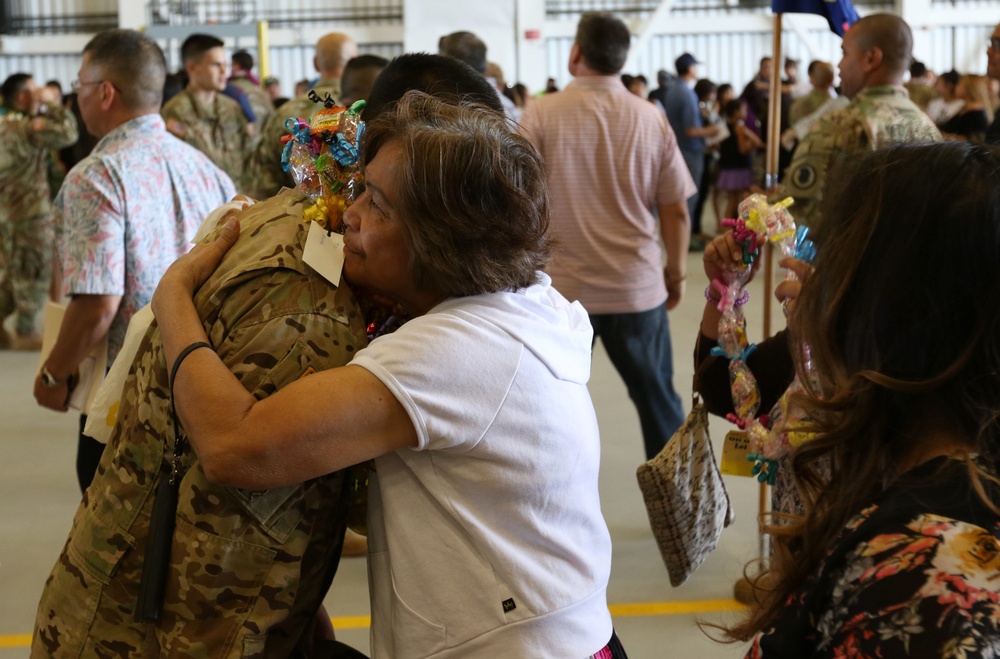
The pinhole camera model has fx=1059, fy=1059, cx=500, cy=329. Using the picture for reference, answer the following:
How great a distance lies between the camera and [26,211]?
6422mm

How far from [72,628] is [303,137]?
29.0 inches

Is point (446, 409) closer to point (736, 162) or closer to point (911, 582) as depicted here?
point (911, 582)

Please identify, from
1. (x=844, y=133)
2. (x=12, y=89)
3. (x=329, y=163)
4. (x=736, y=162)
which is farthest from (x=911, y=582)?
(x=736, y=162)

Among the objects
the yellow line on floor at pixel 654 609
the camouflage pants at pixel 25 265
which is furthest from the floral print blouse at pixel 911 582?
the camouflage pants at pixel 25 265

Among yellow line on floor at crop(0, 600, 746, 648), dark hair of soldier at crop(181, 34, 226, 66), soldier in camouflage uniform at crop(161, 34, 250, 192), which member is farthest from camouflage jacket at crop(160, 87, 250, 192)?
yellow line on floor at crop(0, 600, 746, 648)

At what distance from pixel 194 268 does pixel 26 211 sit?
5591 millimetres

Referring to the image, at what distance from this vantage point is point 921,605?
2.77 ft

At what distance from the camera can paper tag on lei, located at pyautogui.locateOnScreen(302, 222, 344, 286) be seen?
1365 millimetres

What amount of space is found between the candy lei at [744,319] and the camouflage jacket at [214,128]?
4.28 m

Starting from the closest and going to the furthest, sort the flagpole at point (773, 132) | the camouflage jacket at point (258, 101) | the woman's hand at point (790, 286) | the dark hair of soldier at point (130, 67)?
the woman's hand at point (790, 286) → the dark hair of soldier at point (130, 67) → the flagpole at point (773, 132) → the camouflage jacket at point (258, 101)

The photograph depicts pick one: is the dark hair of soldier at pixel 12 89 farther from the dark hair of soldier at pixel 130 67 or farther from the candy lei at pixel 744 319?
the candy lei at pixel 744 319

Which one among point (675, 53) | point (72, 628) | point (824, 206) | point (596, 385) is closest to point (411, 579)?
point (72, 628)

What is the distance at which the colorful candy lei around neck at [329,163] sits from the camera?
146 centimetres

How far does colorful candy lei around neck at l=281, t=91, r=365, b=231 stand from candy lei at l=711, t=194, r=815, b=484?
29.5 inches
